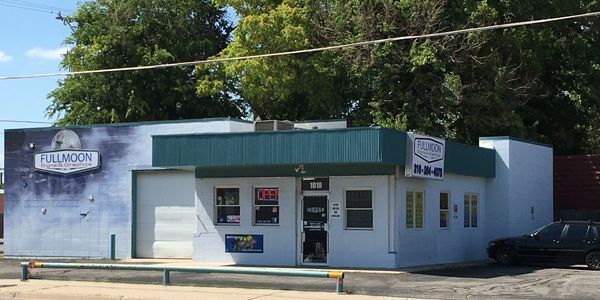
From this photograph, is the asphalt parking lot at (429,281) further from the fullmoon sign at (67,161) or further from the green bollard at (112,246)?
the fullmoon sign at (67,161)

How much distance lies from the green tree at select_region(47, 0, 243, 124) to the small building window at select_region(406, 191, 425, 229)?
2041cm

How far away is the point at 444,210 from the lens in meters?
25.3

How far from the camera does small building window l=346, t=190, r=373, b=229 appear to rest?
22.4 metres

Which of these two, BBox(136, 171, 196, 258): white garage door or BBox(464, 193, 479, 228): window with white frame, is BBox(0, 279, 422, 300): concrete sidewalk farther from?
BBox(464, 193, 479, 228): window with white frame

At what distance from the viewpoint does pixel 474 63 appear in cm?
3312

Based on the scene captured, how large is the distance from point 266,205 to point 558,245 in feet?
30.0

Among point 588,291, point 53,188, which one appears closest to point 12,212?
point 53,188

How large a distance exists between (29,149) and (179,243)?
709cm

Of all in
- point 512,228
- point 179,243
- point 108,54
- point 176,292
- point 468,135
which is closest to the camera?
point 176,292

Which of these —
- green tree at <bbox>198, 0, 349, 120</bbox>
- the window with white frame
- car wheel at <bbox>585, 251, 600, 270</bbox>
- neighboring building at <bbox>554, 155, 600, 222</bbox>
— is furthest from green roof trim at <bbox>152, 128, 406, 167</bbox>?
green tree at <bbox>198, 0, 349, 120</bbox>

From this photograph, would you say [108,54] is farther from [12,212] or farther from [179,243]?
[179,243]

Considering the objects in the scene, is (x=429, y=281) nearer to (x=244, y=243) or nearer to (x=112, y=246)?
(x=244, y=243)

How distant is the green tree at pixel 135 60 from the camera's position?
41.2 meters

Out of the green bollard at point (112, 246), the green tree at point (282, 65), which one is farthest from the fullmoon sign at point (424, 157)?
the green tree at point (282, 65)
